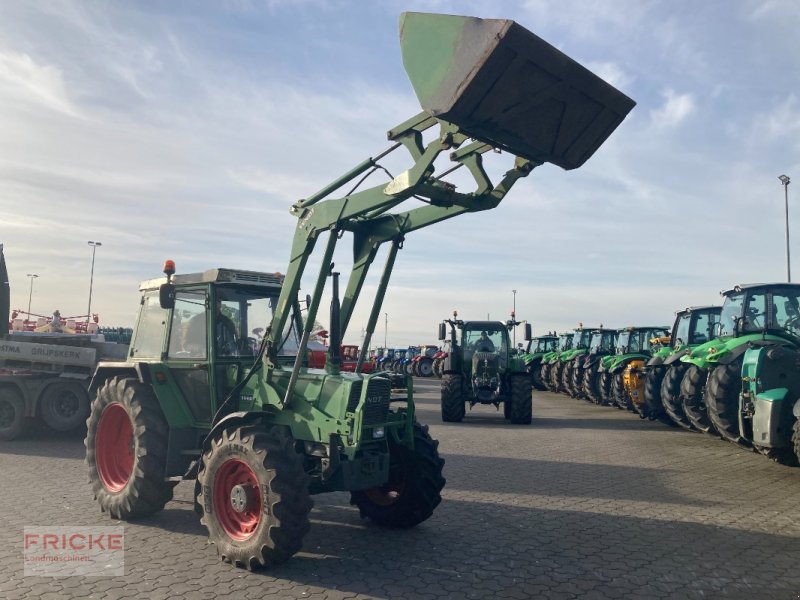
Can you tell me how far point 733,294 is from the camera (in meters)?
11.5

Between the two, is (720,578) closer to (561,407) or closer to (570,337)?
(561,407)

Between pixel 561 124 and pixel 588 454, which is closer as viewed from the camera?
pixel 561 124

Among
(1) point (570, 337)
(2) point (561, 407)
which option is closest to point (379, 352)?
(1) point (570, 337)

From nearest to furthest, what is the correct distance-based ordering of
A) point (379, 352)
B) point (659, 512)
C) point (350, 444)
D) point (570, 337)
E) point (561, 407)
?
point (350, 444) < point (659, 512) < point (561, 407) < point (570, 337) < point (379, 352)

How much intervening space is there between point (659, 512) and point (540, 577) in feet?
8.61

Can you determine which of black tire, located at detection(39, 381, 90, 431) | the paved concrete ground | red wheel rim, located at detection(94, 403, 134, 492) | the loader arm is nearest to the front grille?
the loader arm

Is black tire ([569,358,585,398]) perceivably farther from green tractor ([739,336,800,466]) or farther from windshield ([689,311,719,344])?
green tractor ([739,336,800,466])

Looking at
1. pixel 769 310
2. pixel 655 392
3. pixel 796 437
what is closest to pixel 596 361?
pixel 655 392

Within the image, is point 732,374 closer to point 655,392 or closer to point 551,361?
point 655,392

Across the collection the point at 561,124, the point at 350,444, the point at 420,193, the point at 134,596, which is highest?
the point at 561,124

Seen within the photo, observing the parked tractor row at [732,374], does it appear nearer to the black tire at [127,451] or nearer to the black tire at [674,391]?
the black tire at [674,391]

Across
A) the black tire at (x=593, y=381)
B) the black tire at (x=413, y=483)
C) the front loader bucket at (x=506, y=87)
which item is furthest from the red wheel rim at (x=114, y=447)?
the black tire at (x=593, y=381)

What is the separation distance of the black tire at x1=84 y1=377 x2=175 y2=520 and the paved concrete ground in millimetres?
227

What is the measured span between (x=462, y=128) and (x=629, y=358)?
13897 mm
